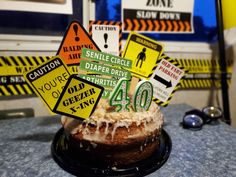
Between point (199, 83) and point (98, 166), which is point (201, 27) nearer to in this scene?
point (199, 83)

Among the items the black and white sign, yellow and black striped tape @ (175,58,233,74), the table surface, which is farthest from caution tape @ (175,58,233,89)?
the black and white sign

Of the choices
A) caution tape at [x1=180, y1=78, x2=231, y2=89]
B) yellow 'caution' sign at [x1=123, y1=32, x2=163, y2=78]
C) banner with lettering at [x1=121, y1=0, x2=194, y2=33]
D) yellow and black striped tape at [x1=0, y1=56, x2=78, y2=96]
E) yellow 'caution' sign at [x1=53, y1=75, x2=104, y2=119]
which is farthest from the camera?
caution tape at [x1=180, y1=78, x2=231, y2=89]

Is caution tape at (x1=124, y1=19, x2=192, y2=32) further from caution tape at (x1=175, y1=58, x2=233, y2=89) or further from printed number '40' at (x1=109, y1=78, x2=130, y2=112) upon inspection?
printed number '40' at (x1=109, y1=78, x2=130, y2=112)

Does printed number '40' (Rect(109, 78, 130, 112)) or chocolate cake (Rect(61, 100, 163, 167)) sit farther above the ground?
printed number '40' (Rect(109, 78, 130, 112))

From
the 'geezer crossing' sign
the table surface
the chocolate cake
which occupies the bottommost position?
the table surface

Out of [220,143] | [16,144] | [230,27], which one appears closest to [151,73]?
[220,143]

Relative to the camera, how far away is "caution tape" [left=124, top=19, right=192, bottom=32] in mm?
1209

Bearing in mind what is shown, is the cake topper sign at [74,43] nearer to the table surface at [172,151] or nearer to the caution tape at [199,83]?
the table surface at [172,151]

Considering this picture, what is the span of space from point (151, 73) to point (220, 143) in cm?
34

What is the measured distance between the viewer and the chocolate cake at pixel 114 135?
644 mm

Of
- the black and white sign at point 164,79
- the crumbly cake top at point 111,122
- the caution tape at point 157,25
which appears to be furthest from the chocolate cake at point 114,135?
the caution tape at point 157,25

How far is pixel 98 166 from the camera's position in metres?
0.67

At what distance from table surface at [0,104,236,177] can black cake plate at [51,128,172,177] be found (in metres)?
0.02

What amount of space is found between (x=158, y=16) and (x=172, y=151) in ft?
2.32
